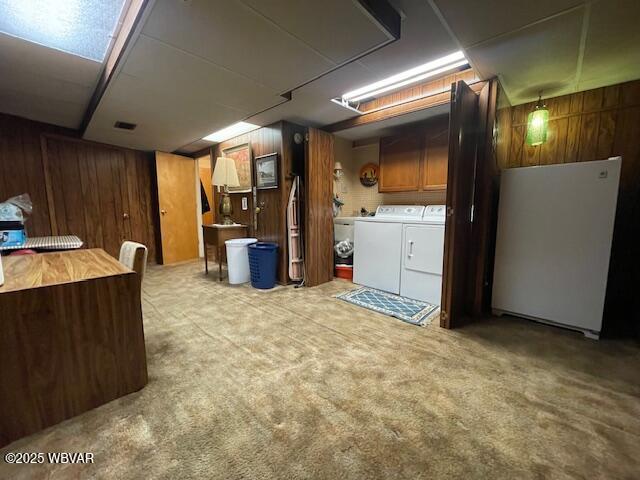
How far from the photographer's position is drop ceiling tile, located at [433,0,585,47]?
1.41 metres

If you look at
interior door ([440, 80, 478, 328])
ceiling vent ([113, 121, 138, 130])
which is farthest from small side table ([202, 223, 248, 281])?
interior door ([440, 80, 478, 328])

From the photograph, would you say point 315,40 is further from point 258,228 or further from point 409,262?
point 258,228

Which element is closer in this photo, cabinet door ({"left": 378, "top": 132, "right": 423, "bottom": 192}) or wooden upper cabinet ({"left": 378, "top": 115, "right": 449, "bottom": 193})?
wooden upper cabinet ({"left": 378, "top": 115, "right": 449, "bottom": 193})

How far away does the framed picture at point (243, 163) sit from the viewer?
385 centimetres

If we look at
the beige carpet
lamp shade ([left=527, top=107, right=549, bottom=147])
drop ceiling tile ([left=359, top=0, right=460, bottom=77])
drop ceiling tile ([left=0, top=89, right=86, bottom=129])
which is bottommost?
the beige carpet

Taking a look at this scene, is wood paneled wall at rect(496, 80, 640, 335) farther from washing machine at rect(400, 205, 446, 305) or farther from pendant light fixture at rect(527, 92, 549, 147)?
washing machine at rect(400, 205, 446, 305)

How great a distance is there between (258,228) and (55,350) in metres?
2.68

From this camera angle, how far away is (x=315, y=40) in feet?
5.40

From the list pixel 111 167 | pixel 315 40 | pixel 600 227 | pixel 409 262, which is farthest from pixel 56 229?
pixel 600 227

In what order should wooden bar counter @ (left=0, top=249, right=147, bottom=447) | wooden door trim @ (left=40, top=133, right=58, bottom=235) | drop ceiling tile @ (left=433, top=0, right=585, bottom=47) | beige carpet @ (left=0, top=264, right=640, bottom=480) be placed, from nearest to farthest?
1. beige carpet @ (left=0, top=264, right=640, bottom=480)
2. wooden bar counter @ (left=0, top=249, right=147, bottom=447)
3. drop ceiling tile @ (left=433, top=0, right=585, bottom=47)
4. wooden door trim @ (left=40, top=133, right=58, bottom=235)

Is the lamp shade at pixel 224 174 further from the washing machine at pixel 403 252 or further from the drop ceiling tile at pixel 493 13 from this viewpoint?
the drop ceiling tile at pixel 493 13

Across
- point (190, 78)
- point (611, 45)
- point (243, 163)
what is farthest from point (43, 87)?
point (611, 45)

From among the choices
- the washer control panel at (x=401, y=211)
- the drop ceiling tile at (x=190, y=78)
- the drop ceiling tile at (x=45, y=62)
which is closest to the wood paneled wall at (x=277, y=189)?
the drop ceiling tile at (x=190, y=78)

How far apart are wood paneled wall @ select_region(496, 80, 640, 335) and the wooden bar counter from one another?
3.25 m
